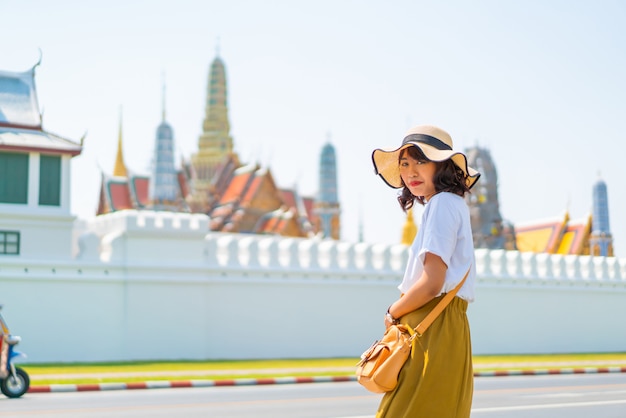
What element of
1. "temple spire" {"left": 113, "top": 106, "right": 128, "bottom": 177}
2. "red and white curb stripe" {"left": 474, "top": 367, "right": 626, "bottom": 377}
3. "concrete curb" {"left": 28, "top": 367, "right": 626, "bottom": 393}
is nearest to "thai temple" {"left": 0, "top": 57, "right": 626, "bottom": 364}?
"red and white curb stripe" {"left": 474, "top": 367, "right": 626, "bottom": 377}

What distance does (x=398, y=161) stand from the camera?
13.2 ft

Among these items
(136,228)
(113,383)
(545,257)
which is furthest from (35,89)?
(545,257)

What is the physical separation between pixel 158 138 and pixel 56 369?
117ft

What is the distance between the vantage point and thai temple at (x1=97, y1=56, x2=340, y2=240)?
5153 cm

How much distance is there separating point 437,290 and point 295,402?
25.4ft

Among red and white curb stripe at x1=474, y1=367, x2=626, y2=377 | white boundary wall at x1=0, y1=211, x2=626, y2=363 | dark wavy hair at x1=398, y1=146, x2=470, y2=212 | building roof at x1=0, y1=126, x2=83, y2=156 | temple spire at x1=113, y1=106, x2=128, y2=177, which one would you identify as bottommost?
red and white curb stripe at x1=474, y1=367, x2=626, y2=377

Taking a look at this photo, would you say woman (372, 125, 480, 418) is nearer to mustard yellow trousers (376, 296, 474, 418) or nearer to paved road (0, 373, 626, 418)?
mustard yellow trousers (376, 296, 474, 418)

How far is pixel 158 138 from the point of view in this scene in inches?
2046

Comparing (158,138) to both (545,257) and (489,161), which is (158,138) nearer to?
(489,161)

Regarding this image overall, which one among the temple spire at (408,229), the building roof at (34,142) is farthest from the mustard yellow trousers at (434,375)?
the temple spire at (408,229)

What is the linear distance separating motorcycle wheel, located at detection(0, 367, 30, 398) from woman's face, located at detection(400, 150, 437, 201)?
30.2ft

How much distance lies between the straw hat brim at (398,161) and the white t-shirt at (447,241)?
14 cm

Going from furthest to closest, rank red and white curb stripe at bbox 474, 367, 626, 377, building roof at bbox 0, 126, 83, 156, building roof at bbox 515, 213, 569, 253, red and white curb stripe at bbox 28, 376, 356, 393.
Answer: building roof at bbox 515, 213, 569, 253 < building roof at bbox 0, 126, 83, 156 < red and white curb stripe at bbox 474, 367, 626, 377 < red and white curb stripe at bbox 28, 376, 356, 393

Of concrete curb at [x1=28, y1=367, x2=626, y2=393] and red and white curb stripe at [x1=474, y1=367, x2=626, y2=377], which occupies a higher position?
concrete curb at [x1=28, y1=367, x2=626, y2=393]
